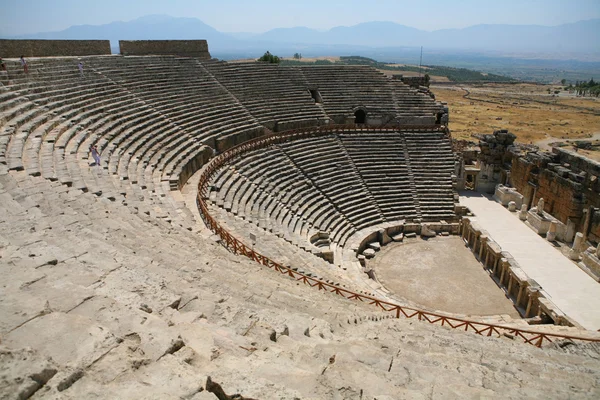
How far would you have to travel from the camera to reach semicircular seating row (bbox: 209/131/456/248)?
17778 mm

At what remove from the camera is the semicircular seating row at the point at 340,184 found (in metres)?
17.8

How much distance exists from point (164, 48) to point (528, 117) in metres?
59.7

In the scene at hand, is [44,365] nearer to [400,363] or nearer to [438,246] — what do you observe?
[400,363]

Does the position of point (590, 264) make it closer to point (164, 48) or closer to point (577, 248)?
point (577, 248)

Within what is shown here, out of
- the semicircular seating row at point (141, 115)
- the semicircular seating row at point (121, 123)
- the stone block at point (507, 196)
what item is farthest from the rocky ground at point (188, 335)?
the stone block at point (507, 196)

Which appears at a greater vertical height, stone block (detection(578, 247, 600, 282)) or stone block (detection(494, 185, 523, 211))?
stone block (detection(494, 185, 523, 211))

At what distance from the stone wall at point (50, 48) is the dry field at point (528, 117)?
1522 inches

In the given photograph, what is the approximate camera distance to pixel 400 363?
5.50m

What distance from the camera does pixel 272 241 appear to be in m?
13.7

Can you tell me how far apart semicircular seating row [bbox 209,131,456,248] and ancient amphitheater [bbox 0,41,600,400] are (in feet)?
0.43

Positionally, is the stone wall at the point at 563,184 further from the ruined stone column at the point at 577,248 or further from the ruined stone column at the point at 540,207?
the ruined stone column at the point at 577,248

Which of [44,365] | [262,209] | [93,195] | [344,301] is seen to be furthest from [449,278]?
[44,365]

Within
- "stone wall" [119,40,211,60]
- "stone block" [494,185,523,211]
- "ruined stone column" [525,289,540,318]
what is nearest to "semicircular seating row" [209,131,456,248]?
"stone block" [494,185,523,211]

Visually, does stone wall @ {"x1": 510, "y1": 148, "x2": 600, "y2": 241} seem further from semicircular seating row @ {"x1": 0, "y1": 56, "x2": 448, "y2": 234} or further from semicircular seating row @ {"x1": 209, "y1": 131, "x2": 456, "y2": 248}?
semicircular seating row @ {"x1": 0, "y1": 56, "x2": 448, "y2": 234}
